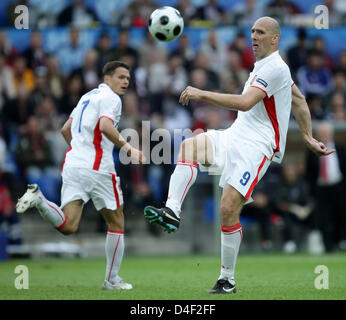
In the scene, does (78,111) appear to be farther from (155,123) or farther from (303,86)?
(303,86)

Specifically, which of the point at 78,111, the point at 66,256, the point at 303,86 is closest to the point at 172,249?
the point at 66,256

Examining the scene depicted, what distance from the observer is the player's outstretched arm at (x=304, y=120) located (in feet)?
26.2

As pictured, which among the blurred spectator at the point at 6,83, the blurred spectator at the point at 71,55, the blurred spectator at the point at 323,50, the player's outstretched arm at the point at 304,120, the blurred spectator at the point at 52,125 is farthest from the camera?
the blurred spectator at the point at 71,55

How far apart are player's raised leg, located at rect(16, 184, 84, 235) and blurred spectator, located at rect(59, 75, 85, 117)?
769cm

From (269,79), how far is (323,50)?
1017cm

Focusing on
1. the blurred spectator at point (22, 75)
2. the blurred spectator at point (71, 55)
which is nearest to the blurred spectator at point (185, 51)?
the blurred spectator at point (71, 55)

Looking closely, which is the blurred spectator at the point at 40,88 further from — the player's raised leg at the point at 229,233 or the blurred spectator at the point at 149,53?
the player's raised leg at the point at 229,233

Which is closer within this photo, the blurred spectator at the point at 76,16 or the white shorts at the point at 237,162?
the white shorts at the point at 237,162

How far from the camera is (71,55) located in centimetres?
1720

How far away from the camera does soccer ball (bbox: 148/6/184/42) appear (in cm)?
842

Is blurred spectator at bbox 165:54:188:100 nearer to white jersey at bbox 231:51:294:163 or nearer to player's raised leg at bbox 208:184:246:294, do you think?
white jersey at bbox 231:51:294:163

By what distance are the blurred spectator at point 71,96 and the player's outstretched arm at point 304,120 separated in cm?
852

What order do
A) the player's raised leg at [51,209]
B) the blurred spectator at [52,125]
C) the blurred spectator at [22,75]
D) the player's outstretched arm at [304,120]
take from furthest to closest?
the blurred spectator at [22,75]
the blurred spectator at [52,125]
the player's outstretched arm at [304,120]
the player's raised leg at [51,209]

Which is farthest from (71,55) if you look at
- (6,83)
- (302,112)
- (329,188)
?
(302,112)
